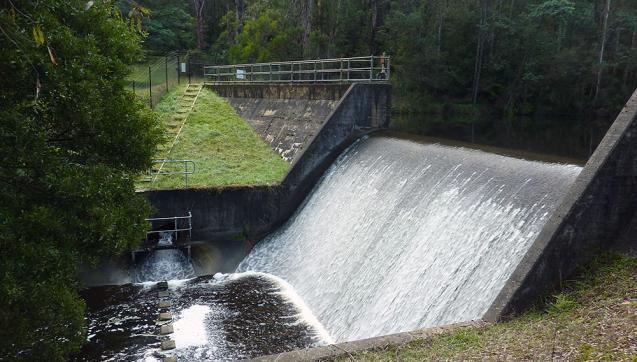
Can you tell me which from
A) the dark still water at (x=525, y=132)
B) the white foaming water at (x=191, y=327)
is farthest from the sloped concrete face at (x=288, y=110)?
the dark still water at (x=525, y=132)

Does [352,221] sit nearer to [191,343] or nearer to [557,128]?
[191,343]

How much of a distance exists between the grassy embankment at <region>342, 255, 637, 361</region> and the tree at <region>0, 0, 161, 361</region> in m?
Answer: 3.73

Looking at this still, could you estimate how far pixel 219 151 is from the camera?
1825 cm

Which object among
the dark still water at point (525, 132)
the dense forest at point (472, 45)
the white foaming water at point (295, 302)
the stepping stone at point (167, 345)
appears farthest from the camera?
the dense forest at point (472, 45)

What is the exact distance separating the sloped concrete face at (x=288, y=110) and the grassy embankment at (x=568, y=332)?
10175mm

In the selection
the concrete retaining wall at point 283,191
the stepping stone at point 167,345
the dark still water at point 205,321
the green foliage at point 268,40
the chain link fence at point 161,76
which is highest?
the green foliage at point 268,40

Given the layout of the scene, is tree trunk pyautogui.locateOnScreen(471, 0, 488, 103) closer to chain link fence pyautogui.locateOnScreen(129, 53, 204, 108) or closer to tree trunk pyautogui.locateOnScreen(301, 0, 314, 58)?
tree trunk pyautogui.locateOnScreen(301, 0, 314, 58)

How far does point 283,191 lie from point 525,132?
18254 mm

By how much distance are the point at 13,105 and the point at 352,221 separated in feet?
26.6

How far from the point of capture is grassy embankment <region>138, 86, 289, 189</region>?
15.3 meters

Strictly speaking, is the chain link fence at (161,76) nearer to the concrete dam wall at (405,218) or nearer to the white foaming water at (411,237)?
the concrete dam wall at (405,218)

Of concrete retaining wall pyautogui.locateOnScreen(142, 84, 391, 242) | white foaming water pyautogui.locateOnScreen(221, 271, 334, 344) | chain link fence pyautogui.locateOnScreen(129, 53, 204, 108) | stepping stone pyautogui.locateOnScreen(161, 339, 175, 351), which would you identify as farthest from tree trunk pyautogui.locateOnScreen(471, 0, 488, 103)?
stepping stone pyautogui.locateOnScreen(161, 339, 175, 351)

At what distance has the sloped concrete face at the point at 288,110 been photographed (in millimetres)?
17344

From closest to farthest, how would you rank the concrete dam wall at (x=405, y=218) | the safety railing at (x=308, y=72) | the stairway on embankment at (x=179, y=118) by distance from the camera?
the concrete dam wall at (x=405, y=218)
the safety railing at (x=308, y=72)
the stairway on embankment at (x=179, y=118)
